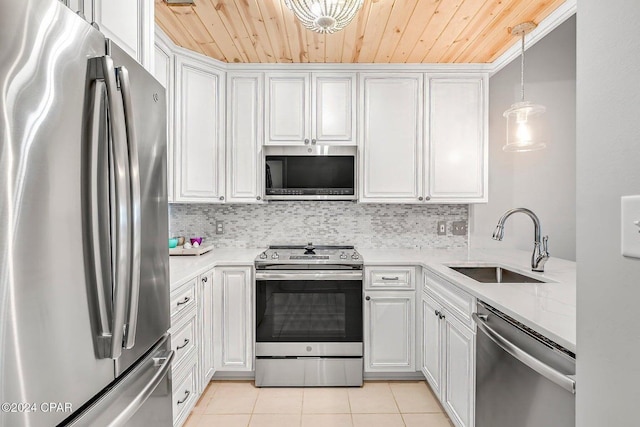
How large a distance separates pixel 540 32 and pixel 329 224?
6.68 ft

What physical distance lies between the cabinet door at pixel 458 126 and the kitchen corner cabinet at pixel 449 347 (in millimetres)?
996

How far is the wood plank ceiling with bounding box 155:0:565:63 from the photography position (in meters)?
2.00

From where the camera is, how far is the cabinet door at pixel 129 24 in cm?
108

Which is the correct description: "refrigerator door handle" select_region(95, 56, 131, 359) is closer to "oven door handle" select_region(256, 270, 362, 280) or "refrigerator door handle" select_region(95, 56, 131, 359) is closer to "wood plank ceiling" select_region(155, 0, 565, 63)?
"wood plank ceiling" select_region(155, 0, 565, 63)

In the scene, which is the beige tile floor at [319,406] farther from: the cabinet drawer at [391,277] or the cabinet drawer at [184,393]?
the cabinet drawer at [391,277]

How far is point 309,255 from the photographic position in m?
2.66

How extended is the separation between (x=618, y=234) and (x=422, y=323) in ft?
6.51

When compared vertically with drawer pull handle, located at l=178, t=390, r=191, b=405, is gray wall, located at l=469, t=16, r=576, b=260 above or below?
above

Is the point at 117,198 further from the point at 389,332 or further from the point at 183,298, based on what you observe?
Answer: the point at 389,332

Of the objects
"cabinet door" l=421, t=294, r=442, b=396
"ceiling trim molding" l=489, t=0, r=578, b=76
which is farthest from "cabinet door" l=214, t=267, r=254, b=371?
"ceiling trim molding" l=489, t=0, r=578, b=76

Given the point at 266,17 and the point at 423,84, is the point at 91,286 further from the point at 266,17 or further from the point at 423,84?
the point at 423,84

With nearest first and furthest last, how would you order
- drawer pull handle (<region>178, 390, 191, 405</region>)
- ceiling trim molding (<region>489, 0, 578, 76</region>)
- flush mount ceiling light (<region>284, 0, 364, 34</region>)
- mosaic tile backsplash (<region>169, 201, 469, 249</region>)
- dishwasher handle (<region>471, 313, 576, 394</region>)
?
dishwasher handle (<region>471, 313, 576, 394</region>) < flush mount ceiling light (<region>284, 0, 364, 34</region>) < drawer pull handle (<region>178, 390, 191, 405</region>) < ceiling trim molding (<region>489, 0, 578, 76</region>) < mosaic tile backsplash (<region>169, 201, 469, 249</region>)

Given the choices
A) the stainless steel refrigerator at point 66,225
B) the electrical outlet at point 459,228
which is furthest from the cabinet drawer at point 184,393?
the electrical outlet at point 459,228

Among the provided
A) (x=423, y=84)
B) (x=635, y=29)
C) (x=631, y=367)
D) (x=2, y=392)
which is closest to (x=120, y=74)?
(x=2, y=392)
